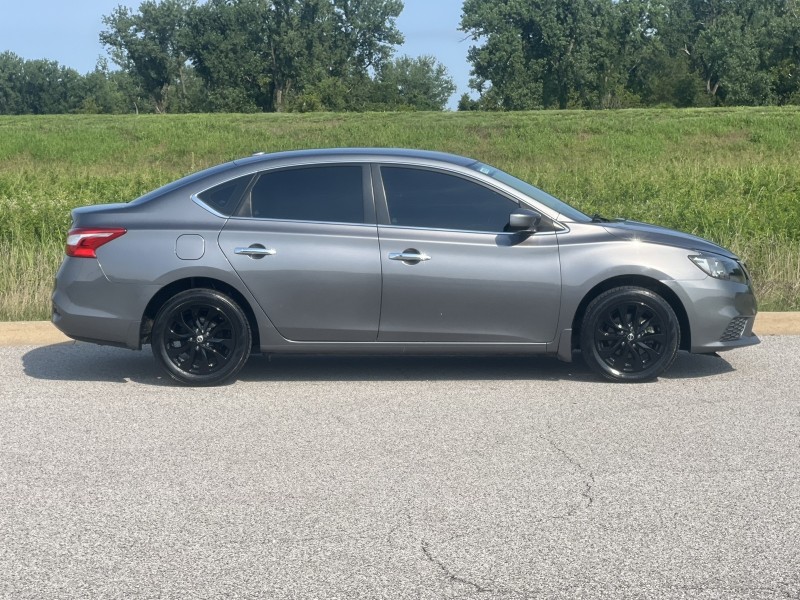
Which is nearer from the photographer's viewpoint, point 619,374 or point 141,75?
point 619,374

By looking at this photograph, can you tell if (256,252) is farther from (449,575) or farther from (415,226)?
(449,575)

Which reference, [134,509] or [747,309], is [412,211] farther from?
[134,509]

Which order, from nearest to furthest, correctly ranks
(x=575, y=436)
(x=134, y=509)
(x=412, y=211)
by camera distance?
(x=134, y=509) < (x=575, y=436) < (x=412, y=211)

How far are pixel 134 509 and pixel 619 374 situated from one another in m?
3.75

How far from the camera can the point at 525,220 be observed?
295 inches

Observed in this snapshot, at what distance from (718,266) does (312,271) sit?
9.20 feet

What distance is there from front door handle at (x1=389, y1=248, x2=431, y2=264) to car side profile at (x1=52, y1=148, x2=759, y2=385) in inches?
0.4

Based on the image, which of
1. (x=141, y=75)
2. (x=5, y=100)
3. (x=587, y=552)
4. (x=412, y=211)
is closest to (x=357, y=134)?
(x=412, y=211)

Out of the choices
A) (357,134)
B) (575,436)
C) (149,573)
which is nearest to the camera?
(149,573)

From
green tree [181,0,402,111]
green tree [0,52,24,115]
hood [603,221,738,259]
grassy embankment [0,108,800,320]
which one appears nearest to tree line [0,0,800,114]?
green tree [181,0,402,111]

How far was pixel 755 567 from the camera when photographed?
4336mm

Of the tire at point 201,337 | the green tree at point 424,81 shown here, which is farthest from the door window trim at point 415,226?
the green tree at point 424,81

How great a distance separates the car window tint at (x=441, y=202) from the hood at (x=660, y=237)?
736 millimetres

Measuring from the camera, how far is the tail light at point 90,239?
7.68 metres
